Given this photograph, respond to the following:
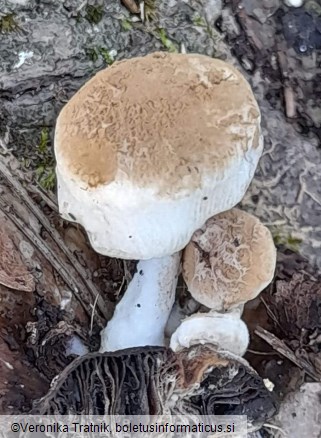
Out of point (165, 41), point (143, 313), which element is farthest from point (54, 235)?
point (165, 41)

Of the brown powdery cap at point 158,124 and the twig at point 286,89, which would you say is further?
the twig at point 286,89

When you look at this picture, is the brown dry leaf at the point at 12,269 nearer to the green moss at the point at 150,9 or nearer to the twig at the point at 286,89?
the green moss at the point at 150,9

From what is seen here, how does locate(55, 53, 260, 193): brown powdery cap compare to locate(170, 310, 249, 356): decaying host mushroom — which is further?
locate(170, 310, 249, 356): decaying host mushroom

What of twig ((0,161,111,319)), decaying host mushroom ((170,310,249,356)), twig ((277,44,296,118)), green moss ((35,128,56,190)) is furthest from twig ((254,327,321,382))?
green moss ((35,128,56,190))

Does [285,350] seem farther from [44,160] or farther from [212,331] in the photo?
[44,160]

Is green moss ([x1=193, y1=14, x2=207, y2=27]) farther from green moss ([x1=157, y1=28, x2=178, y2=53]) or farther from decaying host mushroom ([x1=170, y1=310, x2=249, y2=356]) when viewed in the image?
decaying host mushroom ([x1=170, y1=310, x2=249, y2=356])

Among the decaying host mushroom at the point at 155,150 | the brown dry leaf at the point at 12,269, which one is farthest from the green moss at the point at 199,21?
the brown dry leaf at the point at 12,269
